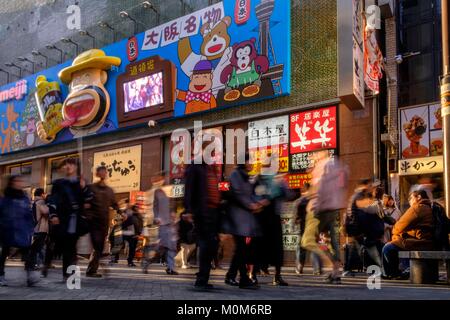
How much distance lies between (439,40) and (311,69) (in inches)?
182

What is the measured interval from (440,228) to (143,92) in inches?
616

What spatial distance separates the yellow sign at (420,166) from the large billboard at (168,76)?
14.4 feet

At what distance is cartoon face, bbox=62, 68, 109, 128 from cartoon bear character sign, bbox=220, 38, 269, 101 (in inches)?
284

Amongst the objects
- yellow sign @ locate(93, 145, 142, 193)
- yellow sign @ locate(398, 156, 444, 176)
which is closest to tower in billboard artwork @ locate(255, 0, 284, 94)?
yellow sign @ locate(398, 156, 444, 176)

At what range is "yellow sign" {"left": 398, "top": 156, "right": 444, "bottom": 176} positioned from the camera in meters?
16.3

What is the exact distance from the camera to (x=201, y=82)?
2041 centimetres

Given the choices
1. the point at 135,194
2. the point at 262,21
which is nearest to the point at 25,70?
the point at 135,194

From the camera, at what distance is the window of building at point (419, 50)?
1842 centimetres

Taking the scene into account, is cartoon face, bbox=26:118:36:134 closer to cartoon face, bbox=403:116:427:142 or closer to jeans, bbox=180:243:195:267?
jeans, bbox=180:243:195:267

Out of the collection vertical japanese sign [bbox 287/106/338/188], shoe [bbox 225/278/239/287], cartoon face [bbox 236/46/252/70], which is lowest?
shoe [bbox 225/278/239/287]

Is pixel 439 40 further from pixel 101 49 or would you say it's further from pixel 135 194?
pixel 101 49

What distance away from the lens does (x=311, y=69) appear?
17.6 m

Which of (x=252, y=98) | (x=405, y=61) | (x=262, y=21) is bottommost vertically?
(x=252, y=98)
